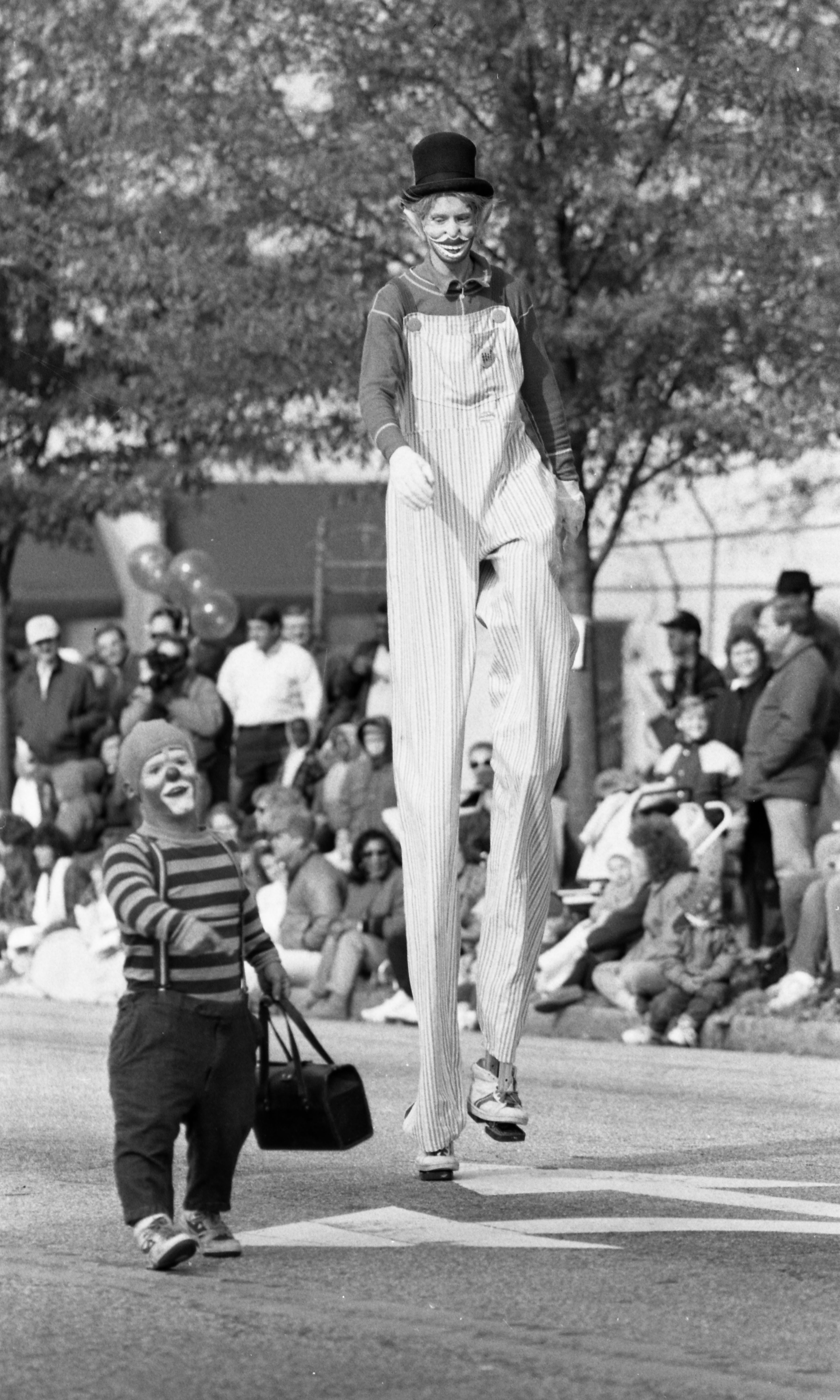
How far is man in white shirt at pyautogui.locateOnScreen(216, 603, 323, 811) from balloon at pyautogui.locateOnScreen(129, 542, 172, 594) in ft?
15.3

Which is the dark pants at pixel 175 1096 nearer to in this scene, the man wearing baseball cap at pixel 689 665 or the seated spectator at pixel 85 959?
the man wearing baseball cap at pixel 689 665

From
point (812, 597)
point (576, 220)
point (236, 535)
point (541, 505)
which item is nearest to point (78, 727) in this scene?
point (576, 220)

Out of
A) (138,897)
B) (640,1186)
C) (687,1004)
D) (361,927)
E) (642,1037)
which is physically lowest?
(642,1037)

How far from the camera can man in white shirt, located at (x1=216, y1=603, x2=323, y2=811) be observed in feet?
62.7

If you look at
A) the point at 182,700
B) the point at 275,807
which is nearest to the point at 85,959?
the point at 275,807

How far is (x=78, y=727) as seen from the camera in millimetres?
20344

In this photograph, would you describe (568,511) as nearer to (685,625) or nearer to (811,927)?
(811,927)

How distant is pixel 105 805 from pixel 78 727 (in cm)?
78

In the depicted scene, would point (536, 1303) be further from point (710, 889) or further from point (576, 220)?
point (576, 220)

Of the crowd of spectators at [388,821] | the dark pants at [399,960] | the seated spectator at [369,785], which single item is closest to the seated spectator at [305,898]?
the crowd of spectators at [388,821]

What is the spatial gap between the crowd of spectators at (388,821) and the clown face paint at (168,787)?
20.3ft

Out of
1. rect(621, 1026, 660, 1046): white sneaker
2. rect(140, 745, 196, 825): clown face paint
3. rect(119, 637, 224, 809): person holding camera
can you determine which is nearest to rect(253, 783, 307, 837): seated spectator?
rect(119, 637, 224, 809): person holding camera

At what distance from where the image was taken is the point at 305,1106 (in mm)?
6637

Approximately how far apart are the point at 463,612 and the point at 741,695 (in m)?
8.37
